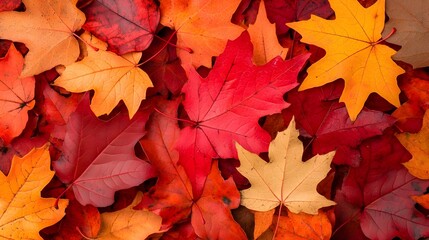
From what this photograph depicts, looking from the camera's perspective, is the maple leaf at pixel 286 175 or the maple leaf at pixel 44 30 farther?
the maple leaf at pixel 44 30

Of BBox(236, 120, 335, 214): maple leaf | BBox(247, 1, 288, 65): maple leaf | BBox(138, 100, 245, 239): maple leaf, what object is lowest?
BBox(138, 100, 245, 239): maple leaf

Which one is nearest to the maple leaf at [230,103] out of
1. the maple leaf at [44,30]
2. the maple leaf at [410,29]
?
the maple leaf at [410,29]

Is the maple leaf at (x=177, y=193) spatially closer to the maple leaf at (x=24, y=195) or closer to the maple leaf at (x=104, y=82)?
the maple leaf at (x=104, y=82)

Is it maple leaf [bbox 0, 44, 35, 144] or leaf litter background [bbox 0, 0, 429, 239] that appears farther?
maple leaf [bbox 0, 44, 35, 144]

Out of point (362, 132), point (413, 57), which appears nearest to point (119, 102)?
point (362, 132)

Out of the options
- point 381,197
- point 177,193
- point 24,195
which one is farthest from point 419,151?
point 24,195

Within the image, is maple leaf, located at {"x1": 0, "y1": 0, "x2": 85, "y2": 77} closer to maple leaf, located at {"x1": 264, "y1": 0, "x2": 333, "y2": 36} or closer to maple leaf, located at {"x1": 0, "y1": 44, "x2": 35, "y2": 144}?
maple leaf, located at {"x1": 0, "y1": 44, "x2": 35, "y2": 144}

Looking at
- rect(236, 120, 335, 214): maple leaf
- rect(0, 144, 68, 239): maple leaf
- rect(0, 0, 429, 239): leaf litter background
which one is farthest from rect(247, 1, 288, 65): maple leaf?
rect(0, 144, 68, 239): maple leaf
